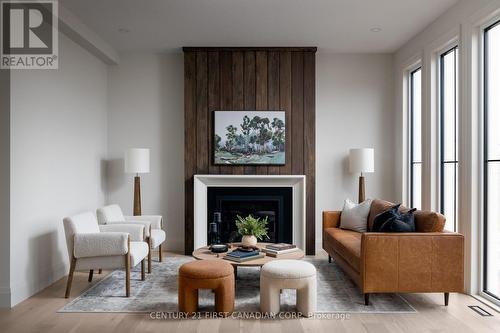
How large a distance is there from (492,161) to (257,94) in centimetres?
320

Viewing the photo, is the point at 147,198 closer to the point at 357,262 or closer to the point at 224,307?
the point at 224,307

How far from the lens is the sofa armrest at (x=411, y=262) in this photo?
360 cm

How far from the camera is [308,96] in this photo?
235 inches

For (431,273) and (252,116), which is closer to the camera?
(431,273)

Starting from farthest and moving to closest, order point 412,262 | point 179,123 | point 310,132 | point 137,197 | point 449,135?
point 179,123 < point 310,132 < point 137,197 < point 449,135 < point 412,262

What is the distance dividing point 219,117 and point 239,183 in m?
1.00

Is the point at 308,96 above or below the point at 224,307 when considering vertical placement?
above

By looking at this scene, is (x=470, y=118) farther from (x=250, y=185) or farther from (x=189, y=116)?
(x=189, y=116)

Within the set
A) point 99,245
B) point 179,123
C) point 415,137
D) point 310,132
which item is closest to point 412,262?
point 415,137

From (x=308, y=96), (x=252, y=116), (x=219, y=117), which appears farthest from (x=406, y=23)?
(x=219, y=117)

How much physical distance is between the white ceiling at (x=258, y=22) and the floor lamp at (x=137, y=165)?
5.01 feet

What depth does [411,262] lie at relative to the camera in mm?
3611

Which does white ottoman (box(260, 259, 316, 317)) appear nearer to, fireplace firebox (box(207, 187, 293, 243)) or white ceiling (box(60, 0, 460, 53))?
fireplace firebox (box(207, 187, 293, 243))

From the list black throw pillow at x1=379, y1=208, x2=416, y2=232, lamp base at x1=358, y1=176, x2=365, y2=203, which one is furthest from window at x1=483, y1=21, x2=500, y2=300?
lamp base at x1=358, y1=176, x2=365, y2=203
